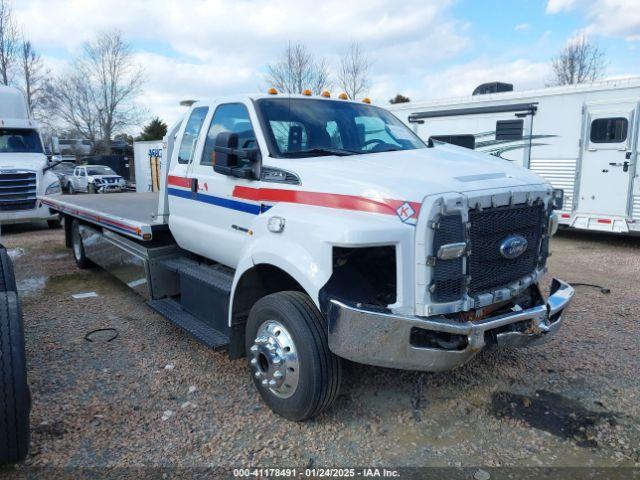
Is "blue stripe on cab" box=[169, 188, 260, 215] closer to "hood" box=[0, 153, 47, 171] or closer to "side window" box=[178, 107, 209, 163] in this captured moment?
"side window" box=[178, 107, 209, 163]

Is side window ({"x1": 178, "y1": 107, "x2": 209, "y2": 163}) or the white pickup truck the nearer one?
the white pickup truck

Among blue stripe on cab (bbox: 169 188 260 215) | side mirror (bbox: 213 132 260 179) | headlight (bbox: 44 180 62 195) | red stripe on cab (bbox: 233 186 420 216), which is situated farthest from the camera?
headlight (bbox: 44 180 62 195)

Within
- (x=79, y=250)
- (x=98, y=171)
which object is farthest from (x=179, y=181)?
(x=98, y=171)

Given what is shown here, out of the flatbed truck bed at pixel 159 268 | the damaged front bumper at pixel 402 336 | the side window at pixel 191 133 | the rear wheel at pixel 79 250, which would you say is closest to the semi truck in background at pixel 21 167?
the rear wheel at pixel 79 250

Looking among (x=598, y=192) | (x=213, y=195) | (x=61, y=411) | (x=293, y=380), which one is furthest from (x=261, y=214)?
(x=598, y=192)

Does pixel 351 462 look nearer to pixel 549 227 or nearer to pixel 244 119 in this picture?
pixel 549 227

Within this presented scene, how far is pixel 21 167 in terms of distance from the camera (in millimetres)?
11820

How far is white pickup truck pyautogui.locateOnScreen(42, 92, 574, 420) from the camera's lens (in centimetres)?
307

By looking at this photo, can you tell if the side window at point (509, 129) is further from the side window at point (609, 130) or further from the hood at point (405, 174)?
the hood at point (405, 174)

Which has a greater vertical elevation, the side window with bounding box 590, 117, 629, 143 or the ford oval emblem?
the side window with bounding box 590, 117, 629, 143

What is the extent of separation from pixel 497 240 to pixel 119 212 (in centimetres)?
480

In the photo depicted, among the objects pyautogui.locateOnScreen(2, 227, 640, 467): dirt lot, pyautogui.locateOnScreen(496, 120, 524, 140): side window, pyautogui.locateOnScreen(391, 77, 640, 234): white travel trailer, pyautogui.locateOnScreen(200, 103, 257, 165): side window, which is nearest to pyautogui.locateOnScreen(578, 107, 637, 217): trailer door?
pyautogui.locateOnScreen(391, 77, 640, 234): white travel trailer

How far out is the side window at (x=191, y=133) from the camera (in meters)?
5.03

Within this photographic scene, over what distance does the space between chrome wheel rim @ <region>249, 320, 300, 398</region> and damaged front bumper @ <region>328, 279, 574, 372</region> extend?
0.42 metres
